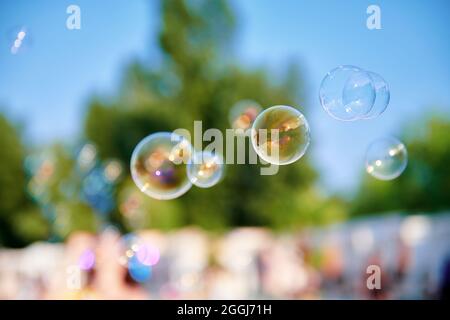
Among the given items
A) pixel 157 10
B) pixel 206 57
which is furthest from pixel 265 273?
pixel 157 10

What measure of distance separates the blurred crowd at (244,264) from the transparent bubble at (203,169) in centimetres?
154

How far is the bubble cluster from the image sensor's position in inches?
233

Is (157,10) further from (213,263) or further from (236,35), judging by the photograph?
(213,263)

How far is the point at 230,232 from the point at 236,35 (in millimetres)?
6976

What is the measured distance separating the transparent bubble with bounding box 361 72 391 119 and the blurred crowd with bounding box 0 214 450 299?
3332mm

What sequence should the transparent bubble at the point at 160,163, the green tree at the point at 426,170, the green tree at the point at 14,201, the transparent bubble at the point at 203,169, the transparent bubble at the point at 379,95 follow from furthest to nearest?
1. the green tree at the point at 426,170
2. the green tree at the point at 14,201
3. the transparent bubble at the point at 203,169
4. the transparent bubble at the point at 160,163
5. the transparent bubble at the point at 379,95

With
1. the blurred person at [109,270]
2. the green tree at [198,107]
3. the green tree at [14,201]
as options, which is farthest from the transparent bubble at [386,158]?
the green tree at [14,201]

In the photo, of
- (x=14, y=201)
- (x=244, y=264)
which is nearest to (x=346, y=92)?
(x=244, y=264)

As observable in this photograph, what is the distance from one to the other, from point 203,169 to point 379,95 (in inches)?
76.1

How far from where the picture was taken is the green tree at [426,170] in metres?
28.0

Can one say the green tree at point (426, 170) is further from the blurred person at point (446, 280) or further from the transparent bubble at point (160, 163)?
the transparent bubble at point (160, 163)

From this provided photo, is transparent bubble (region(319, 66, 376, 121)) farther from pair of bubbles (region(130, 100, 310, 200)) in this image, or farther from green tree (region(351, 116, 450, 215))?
green tree (region(351, 116, 450, 215))

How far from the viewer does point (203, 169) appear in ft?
22.0

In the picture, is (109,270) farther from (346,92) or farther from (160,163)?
(346,92)
